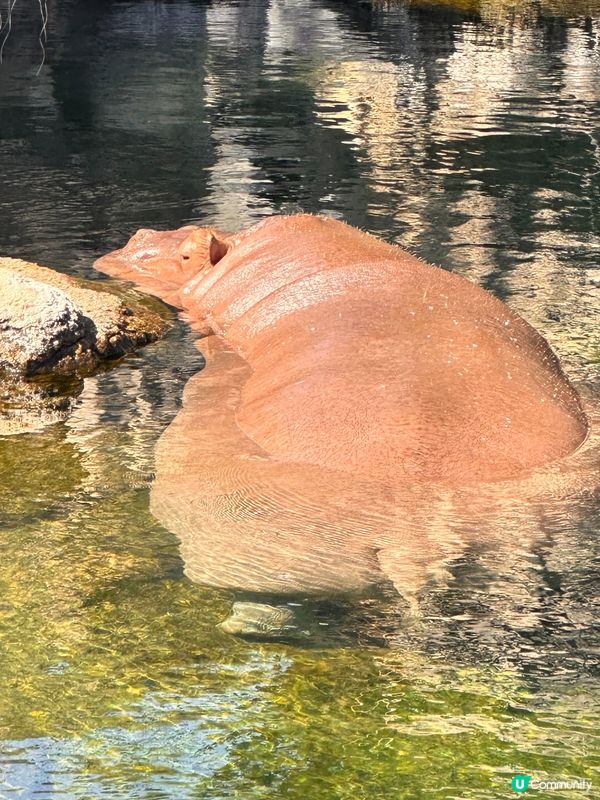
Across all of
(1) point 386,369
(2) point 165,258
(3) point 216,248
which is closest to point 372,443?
(1) point 386,369

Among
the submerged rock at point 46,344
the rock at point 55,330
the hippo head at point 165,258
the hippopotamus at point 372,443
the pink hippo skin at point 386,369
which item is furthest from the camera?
the hippo head at point 165,258

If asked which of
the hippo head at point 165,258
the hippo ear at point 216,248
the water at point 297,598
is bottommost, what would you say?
the water at point 297,598

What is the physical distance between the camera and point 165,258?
8984 mm

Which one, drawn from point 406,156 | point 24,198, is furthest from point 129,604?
point 406,156

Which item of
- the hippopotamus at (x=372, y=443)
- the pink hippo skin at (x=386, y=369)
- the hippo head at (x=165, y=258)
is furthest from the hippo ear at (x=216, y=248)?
the hippopotamus at (x=372, y=443)

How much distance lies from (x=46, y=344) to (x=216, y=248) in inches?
51.6

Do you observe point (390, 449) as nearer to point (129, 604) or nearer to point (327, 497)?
point (327, 497)

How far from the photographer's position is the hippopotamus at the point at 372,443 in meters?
4.70

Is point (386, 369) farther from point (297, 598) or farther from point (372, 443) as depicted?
point (297, 598)

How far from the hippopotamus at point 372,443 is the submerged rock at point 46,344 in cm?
109

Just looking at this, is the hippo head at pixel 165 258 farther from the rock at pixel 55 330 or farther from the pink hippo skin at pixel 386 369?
the pink hippo skin at pixel 386 369

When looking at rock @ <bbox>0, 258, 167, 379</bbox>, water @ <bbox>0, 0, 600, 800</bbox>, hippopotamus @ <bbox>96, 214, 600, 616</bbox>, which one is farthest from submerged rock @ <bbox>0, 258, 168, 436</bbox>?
hippopotamus @ <bbox>96, 214, 600, 616</bbox>

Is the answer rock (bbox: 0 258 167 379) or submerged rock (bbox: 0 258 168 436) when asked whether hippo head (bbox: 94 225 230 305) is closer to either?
rock (bbox: 0 258 167 379)

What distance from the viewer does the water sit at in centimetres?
354
